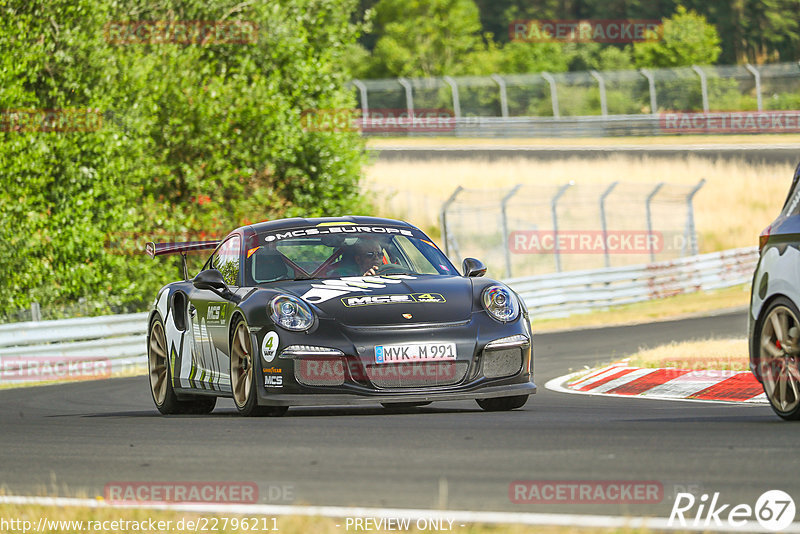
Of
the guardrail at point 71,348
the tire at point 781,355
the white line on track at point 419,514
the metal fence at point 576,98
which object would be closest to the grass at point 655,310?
the guardrail at point 71,348

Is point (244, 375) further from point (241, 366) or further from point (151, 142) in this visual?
point (151, 142)

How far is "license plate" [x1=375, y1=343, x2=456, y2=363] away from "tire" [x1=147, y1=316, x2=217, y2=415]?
257 cm

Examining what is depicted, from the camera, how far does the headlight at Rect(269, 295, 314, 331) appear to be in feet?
28.1

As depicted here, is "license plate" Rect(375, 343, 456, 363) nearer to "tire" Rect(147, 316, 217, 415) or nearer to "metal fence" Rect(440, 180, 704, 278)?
"tire" Rect(147, 316, 217, 415)

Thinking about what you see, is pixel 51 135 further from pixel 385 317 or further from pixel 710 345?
pixel 385 317

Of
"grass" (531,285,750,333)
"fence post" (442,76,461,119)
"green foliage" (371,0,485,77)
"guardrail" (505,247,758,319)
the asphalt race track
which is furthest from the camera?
"green foliage" (371,0,485,77)

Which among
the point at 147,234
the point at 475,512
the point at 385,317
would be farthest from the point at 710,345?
the point at 147,234

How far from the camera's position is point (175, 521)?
16.2 feet

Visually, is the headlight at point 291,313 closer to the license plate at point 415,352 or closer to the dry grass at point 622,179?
the license plate at point 415,352

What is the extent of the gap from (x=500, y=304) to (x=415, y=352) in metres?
0.78

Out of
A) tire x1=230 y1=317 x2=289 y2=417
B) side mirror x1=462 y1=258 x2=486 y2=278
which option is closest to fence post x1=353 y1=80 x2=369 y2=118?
side mirror x1=462 y1=258 x2=486 y2=278

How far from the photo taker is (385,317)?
8.59m

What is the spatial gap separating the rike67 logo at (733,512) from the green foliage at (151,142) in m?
17.3

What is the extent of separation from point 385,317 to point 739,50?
75422 millimetres
